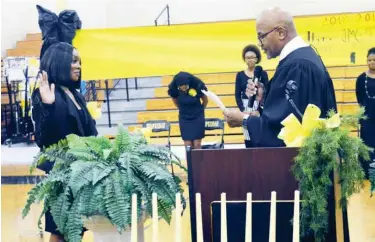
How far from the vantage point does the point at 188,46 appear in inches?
301

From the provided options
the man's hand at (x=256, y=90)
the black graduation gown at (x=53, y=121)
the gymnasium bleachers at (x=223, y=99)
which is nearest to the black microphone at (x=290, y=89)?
the man's hand at (x=256, y=90)

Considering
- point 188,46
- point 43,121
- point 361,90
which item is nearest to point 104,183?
point 43,121

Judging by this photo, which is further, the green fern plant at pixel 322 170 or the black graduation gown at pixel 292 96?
the black graduation gown at pixel 292 96

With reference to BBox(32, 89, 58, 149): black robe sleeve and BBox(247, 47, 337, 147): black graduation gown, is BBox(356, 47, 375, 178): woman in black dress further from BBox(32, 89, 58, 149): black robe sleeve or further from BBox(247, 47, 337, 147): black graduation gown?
BBox(32, 89, 58, 149): black robe sleeve

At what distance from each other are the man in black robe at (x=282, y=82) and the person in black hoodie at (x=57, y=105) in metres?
0.99

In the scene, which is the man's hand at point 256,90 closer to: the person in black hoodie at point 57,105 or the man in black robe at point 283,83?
the man in black robe at point 283,83

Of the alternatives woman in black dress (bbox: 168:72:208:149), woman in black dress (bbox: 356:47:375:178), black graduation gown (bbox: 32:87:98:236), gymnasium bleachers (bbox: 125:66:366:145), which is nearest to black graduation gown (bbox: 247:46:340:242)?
black graduation gown (bbox: 32:87:98:236)

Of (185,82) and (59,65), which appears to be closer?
(59,65)

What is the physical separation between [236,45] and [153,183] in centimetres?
540

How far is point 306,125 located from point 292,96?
1.78 ft

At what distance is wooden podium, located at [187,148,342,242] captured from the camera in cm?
Answer: 201

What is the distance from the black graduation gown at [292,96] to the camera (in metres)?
2.54

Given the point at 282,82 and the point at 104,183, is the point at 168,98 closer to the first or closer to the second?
the point at 282,82

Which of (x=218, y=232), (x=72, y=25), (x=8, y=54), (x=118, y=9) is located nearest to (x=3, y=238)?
(x=72, y=25)
